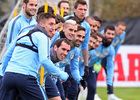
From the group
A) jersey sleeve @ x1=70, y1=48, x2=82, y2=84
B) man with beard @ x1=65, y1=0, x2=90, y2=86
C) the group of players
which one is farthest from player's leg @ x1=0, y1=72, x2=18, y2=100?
man with beard @ x1=65, y1=0, x2=90, y2=86

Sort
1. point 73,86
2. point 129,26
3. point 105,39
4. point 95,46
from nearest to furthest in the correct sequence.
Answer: point 73,86, point 95,46, point 105,39, point 129,26

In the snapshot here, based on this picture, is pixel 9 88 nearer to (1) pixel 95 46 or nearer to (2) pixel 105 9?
(1) pixel 95 46

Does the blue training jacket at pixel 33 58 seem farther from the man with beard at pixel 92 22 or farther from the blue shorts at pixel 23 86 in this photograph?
the man with beard at pixel 92 22

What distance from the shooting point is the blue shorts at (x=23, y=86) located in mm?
5578

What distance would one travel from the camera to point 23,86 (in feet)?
18.3

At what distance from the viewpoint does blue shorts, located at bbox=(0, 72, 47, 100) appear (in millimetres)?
5578

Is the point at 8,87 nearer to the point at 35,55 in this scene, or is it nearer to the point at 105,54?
the point at 35,55

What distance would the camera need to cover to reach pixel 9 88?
5699 millimetres

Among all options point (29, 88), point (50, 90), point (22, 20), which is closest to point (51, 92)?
point (50, 90)

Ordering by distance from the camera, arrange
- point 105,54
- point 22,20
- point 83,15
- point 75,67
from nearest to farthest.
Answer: point 22,20
point 75,67
point 83,15
point 105,54

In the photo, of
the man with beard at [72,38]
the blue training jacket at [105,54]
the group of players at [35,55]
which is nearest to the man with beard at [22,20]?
the group of players at [35,55]

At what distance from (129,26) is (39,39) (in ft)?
37.7

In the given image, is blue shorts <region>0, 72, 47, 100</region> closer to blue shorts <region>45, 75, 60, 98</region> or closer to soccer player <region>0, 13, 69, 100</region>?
soccer player <region>0, 13, 69, 100</region>

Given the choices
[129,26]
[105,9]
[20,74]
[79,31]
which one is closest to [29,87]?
[20,74]
